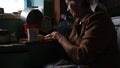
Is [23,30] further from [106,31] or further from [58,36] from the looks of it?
[106,31]

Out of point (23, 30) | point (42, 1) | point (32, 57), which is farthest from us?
point (42, 1)

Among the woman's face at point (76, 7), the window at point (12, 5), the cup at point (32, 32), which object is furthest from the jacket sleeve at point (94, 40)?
the window at point (12, 5)

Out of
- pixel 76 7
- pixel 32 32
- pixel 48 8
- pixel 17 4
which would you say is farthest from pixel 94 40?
pixel 17 4

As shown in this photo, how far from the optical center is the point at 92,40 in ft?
5.49

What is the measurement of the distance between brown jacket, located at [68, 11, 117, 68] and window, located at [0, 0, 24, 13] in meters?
0.87

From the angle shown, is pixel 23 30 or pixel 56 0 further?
pixel 56 0

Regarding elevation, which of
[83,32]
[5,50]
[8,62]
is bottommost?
[8,62]

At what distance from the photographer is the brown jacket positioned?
1.68m

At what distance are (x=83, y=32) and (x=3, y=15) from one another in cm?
73

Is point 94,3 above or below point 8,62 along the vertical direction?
above

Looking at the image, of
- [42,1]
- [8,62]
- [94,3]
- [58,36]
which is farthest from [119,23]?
[8,62]

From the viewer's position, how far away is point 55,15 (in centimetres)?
249

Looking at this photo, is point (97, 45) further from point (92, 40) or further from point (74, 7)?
point (74, 7)

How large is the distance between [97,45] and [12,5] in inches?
41.7
